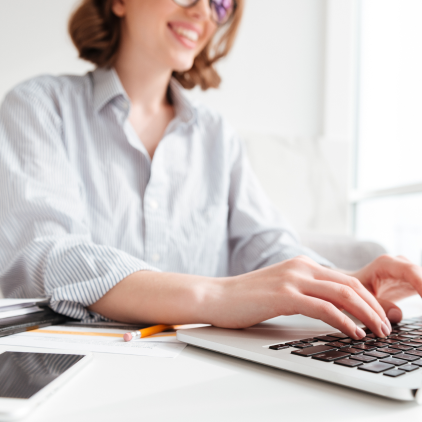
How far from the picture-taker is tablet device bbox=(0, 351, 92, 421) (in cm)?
25

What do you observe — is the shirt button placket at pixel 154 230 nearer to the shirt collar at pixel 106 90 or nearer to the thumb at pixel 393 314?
the shirt collar at pixel 106 90

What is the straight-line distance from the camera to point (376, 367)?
0.32m

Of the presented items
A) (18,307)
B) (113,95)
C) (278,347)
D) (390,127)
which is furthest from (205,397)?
(390,127)

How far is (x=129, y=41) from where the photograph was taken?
3.46ft

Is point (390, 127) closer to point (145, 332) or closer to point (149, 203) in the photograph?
point (149, 203)

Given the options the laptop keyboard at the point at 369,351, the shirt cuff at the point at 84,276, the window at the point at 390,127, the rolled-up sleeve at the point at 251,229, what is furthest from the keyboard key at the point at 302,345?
the window at the point at 390,127

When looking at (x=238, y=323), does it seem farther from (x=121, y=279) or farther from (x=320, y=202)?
(x=320, y=202)

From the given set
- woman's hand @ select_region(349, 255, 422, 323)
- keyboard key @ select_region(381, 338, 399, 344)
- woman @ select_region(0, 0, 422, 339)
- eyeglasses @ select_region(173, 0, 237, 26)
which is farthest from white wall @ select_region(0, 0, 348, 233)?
keyboard key @ select_region(381, 338, 399, 344)

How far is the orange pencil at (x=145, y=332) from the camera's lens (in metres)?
0.45

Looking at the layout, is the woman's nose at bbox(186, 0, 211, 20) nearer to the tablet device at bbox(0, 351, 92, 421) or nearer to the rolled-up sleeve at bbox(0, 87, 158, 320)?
the rolled-up sleeve at bbox(0, 87, 158, 320)

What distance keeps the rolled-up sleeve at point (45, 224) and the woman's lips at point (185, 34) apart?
12.4 inches

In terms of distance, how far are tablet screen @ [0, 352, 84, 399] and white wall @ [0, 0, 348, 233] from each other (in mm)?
1650

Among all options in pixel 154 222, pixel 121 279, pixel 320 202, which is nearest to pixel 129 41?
pixel 154 222

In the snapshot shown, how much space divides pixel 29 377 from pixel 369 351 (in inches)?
10.8
